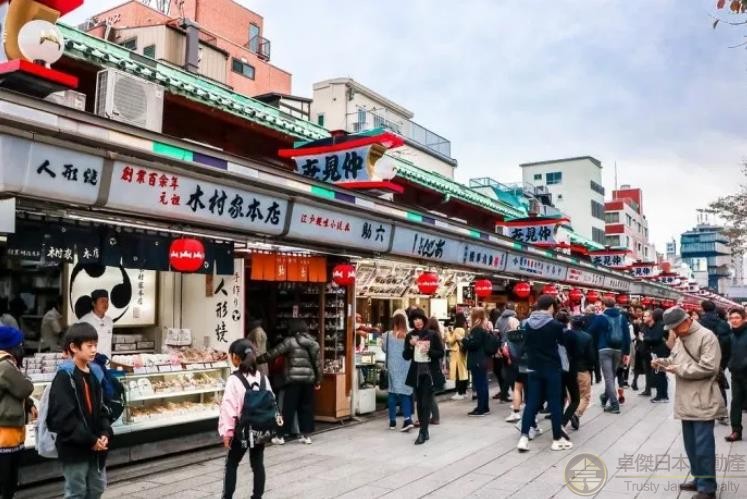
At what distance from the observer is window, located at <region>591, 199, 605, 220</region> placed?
224 ft

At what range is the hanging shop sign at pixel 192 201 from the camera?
7146 mm

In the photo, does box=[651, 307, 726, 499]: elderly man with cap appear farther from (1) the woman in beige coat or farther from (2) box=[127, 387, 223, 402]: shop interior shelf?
(1) the woman in beige coat

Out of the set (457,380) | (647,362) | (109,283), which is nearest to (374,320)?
(457,380)

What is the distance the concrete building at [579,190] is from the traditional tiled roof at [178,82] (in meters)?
57.1

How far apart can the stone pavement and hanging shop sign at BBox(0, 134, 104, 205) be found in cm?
366

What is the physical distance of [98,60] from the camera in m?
9.45

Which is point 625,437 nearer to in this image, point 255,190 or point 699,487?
point 699,487

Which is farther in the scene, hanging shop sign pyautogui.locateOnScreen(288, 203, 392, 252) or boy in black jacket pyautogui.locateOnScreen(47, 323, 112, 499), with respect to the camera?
hanging shop sign pyautogui.locateOnScreen(288, 203, 392, 252)

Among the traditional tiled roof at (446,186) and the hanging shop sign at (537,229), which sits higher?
the traditional tiled roof at (446,186)

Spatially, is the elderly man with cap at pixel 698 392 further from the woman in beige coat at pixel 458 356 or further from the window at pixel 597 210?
the window at pixel 597 210

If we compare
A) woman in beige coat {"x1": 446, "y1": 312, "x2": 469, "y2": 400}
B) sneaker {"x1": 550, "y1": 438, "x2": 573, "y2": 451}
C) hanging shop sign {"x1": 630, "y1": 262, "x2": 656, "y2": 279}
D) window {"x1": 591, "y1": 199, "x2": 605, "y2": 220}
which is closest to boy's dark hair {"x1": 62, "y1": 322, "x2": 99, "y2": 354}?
sneaker {"x1": 550, "y1": 438, "x2": 573, "y2": 451}

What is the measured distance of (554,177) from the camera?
69.8 metres

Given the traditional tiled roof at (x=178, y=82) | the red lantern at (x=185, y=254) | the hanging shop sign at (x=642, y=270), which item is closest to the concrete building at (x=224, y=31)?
the traditional tiled roof at (x=178, y=82)

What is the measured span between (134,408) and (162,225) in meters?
2.92
